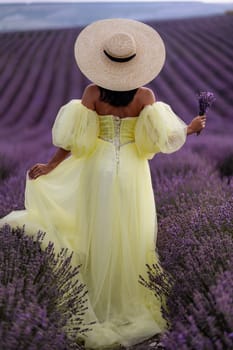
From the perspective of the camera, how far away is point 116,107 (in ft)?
6.54

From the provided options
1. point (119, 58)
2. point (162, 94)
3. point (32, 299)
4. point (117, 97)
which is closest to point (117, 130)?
point (117, 97)

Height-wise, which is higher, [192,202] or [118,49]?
[118,49]

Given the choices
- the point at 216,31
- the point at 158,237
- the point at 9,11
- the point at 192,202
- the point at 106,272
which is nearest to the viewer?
the point at 106,272

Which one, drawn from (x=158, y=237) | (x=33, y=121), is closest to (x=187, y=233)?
(x=158, y=237)

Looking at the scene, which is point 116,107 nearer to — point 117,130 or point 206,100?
point 117,130

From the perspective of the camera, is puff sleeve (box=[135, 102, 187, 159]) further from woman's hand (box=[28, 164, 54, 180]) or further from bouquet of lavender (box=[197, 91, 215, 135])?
woman's hand (box=[28, 164, 54, 180])

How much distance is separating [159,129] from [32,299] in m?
0.76

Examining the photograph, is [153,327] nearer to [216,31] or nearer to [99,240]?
[99,240]

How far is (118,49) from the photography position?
190 cm

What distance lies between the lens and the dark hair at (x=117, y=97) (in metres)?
1.96

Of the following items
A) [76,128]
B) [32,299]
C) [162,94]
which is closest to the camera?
[32,299]

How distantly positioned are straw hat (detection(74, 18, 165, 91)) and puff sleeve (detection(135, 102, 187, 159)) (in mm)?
112

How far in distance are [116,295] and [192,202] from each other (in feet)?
1.86

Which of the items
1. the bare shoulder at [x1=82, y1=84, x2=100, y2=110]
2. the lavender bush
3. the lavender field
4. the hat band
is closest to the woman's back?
the bare shoulder at [x1=82, y1=84, x2=100, y2=110]
